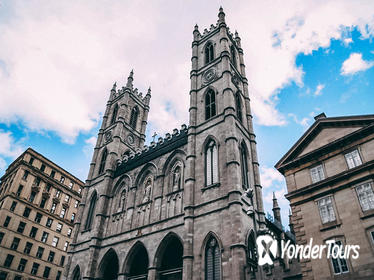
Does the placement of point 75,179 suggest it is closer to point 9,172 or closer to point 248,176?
point 9,172

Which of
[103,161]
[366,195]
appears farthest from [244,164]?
[103,161]

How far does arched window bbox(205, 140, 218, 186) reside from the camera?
941 inches

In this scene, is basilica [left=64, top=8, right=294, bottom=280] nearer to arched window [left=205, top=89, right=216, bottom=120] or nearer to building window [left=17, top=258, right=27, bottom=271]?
arched window [left=205, top=89, right=216, bottom=120]

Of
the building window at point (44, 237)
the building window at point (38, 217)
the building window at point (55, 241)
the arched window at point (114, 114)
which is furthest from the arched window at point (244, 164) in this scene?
the building window at point (55, 241)

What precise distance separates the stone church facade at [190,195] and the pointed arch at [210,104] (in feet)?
0.34

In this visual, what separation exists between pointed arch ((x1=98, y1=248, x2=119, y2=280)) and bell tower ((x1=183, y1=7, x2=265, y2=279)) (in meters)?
10.1

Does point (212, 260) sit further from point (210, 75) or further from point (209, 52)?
point (209, 52)

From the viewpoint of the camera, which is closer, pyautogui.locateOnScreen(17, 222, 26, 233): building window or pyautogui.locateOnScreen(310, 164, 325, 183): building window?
pyautogui.locateOnScreen(310, 164, 325, 183): building window

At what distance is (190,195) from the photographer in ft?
77.3

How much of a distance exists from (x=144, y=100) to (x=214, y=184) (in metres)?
26.4

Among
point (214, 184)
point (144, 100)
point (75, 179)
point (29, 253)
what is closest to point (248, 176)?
point (214, 184)

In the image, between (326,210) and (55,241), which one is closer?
(326,210)

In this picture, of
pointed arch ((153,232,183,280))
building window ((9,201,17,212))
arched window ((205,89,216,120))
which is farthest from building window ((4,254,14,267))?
arched window ((205,89,216,120))

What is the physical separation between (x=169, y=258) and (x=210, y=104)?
46.9 feet
